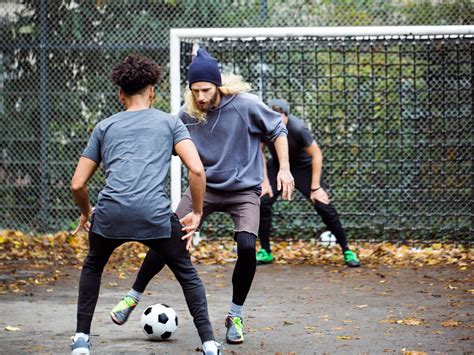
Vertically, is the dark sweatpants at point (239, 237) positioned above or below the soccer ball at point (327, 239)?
above

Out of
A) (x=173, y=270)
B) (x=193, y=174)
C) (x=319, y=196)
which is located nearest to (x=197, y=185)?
(x=193, y=174)

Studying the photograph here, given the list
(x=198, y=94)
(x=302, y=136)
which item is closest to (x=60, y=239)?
(x=302, y=136)

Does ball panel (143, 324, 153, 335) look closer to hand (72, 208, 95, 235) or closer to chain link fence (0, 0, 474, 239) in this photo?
hand (72, 208, 95, 235)

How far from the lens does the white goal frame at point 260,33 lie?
11.3 meters

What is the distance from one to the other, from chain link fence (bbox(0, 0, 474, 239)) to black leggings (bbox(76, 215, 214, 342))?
21.7 ft

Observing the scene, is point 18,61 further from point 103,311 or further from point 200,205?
point 200,205

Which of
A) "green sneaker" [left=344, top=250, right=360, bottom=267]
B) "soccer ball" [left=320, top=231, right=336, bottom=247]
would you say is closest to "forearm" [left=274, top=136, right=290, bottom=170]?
"green sneaker" [left=344, top=250, right=360, bottom=267]

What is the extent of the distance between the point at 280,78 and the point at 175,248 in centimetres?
683

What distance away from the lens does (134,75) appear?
5.56 m

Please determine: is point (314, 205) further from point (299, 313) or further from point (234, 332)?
point (234, 332)

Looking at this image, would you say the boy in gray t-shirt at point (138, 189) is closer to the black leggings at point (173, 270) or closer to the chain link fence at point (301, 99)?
the black leggings at point (173, 270)

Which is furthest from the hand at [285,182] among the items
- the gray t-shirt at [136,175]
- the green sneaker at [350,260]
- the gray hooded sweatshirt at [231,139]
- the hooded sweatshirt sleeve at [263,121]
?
the green sneaker at [350,260]

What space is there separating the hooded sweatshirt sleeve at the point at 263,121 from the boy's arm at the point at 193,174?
1.19 metres

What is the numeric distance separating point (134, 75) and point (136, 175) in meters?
0.55
